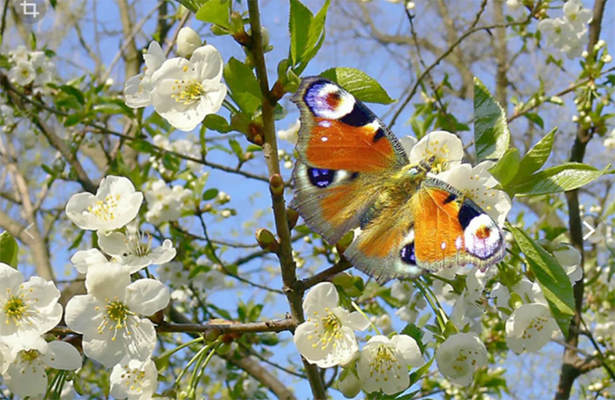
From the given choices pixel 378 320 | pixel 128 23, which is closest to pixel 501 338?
pixel 378 320

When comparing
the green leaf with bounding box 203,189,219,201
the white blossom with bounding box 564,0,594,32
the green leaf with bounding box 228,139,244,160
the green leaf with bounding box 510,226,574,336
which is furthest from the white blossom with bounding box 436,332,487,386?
the white blossom with bounding box 564,0,594,32

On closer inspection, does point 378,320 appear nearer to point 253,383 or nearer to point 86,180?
point 253,383

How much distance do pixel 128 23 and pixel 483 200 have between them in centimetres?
433

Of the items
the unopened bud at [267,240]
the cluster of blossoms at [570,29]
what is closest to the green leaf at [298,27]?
the unopened bud at [267,240]

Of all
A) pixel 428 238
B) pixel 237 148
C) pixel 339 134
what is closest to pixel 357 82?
pixel 339 134

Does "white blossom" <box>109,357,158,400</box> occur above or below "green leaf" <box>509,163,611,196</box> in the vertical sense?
below

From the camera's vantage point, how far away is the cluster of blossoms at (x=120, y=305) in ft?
3.77

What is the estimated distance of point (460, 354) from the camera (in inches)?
50.2

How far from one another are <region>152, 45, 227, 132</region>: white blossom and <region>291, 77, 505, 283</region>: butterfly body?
7.5 inches

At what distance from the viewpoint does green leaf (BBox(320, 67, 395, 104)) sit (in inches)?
48.6

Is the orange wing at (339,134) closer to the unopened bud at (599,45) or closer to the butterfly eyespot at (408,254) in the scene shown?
the butterfly eyespot at (408,254)

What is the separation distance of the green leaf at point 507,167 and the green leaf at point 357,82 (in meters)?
0.23

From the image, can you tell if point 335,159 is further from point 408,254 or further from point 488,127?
point 488,127

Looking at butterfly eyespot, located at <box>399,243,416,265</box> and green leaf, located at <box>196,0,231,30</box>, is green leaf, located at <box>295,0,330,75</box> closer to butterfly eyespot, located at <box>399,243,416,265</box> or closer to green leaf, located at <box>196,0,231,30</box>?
green leaf, located at <box>196,0,231,30</box>
